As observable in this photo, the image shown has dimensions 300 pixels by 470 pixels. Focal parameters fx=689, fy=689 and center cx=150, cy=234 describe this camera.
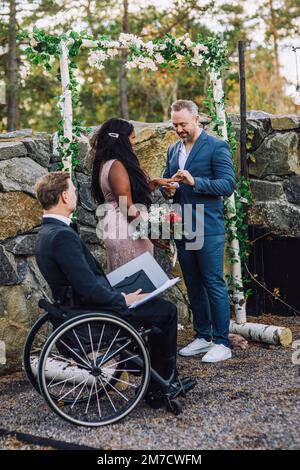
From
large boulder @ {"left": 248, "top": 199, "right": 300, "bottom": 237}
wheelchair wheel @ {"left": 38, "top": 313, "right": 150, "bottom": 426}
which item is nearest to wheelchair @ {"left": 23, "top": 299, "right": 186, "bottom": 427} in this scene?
wheelchair wheel @ {"left": 38, "top": 313, "right": 150, "bottom": 426}

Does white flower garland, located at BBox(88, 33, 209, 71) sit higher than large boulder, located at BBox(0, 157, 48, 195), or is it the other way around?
white flower garland, located at BBox(88, 33, 209, 71)

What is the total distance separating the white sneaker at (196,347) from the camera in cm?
500

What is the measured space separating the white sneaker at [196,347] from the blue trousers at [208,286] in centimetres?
4

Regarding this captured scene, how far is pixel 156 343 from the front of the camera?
12.3 feet

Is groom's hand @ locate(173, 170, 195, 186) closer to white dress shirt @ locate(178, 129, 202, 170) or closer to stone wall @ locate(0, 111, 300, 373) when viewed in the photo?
white dress shirt @ locate(178, 129, 202, 170)

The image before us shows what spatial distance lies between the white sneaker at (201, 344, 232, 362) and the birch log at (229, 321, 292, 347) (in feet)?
1.71

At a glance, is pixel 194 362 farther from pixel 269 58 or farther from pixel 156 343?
pixel 269 58

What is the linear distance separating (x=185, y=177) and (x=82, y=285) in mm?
1410

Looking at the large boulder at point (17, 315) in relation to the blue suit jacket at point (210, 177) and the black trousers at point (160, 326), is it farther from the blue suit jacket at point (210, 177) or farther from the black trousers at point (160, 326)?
the black trousers at point (160, 326)

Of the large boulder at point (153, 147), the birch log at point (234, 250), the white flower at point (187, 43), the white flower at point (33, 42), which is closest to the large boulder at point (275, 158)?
the birch log at point (234, 250)

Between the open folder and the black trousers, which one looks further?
the open folder

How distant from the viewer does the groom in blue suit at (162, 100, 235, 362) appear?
4.71 m

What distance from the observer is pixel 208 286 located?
4.80 m

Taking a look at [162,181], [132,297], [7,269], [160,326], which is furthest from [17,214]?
[160,326]
